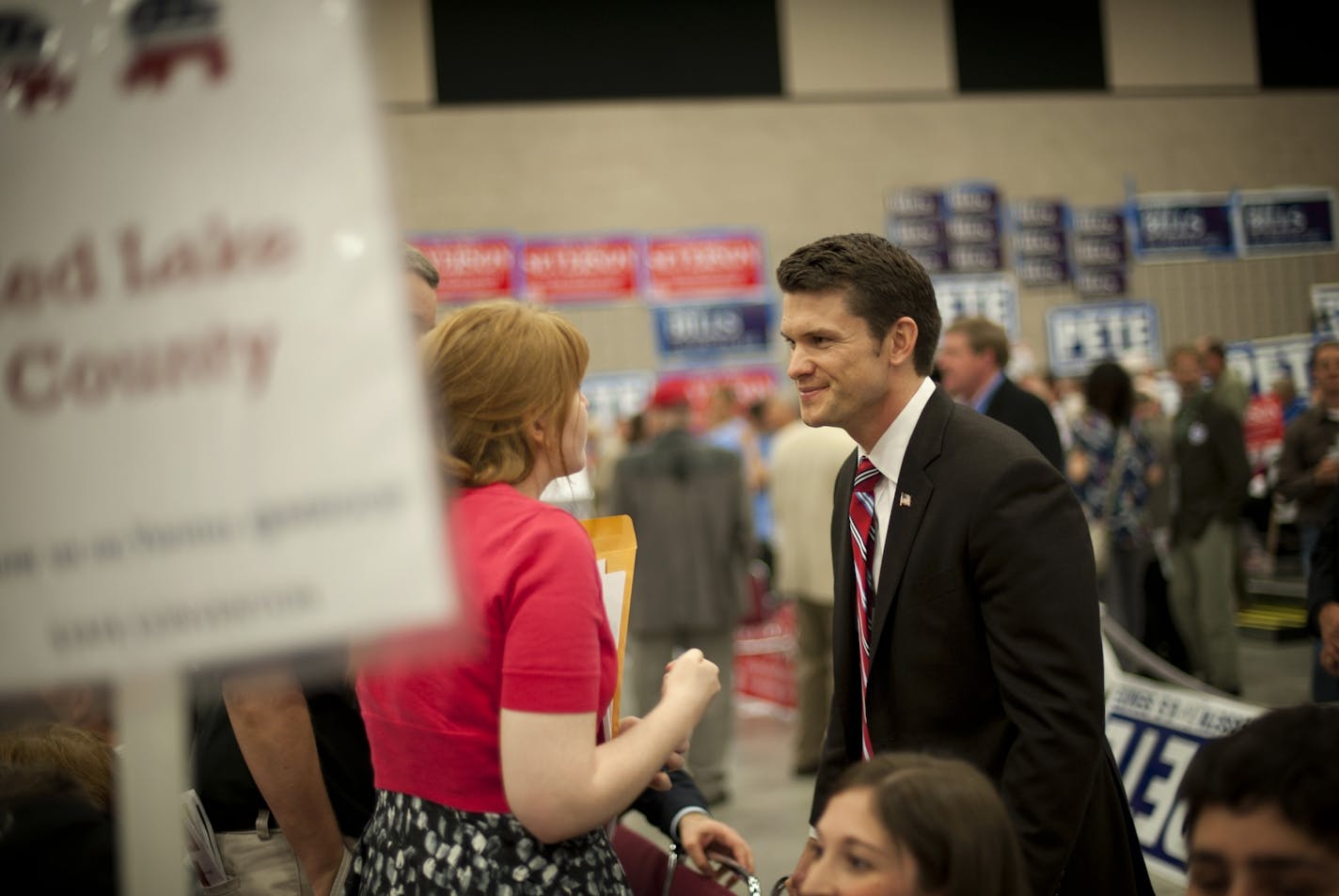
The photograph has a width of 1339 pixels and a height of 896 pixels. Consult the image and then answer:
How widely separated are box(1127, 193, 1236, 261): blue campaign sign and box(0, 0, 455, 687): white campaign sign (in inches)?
565

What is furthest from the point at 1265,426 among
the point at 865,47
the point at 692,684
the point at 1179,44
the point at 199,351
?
the point at 199,351

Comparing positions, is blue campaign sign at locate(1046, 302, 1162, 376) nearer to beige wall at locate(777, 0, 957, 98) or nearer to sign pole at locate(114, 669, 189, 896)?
beige wall at locate(777, 0, 957, 98)

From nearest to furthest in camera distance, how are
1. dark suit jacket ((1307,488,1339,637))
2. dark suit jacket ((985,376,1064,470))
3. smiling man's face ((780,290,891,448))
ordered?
smiling man's face ((780,290,891,448)), dark suit jacket ((1307,488,1339,637)), dark suit jacket ((985,376,1064,470))

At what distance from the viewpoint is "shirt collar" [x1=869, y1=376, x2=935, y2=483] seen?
1.94 meters

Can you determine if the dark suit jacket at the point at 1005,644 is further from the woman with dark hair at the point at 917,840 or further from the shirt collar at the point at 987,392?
the shirt collar at the point at 987,392

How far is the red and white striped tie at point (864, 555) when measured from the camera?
1.94 metres

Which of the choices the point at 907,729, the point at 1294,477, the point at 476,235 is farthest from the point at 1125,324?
the point at 907,729

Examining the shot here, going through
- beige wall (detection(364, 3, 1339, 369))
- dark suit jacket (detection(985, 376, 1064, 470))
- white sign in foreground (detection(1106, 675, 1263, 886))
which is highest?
beige wall (detection(364, 3, 1339, 369))

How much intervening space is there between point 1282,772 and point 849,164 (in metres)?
12.9

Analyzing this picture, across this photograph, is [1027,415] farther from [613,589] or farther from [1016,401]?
[613,589]

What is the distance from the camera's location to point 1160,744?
160 inches

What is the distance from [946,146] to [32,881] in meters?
13.7

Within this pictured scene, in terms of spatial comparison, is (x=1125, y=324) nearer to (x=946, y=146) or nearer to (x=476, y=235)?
(x=946, y=146)

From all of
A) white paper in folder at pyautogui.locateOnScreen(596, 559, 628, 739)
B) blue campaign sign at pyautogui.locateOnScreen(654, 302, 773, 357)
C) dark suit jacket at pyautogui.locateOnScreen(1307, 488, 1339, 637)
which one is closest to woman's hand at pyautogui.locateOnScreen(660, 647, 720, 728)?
white paper in folder at pyautogui.locateOnScreen(596, 559, 628, 739)
